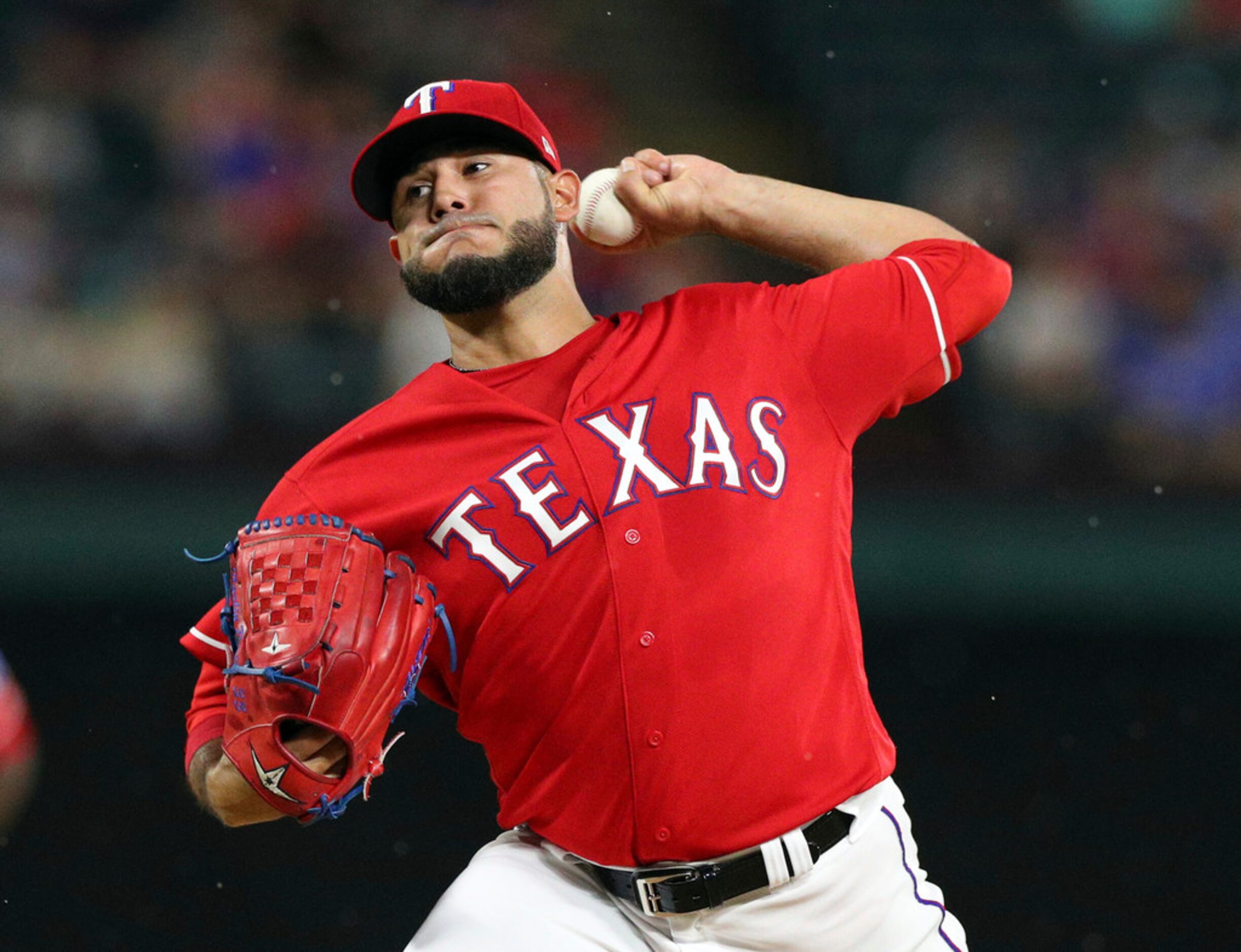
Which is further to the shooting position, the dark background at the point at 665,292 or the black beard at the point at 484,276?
the dark background at the point at 665,292

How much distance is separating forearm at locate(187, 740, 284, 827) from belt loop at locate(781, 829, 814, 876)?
75 cm

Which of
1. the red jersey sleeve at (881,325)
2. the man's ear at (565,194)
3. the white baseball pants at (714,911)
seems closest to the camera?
the white baseball pants at (714,911)

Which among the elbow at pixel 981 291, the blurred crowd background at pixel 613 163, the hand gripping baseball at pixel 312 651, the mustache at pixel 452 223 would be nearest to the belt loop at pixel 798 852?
the hand gripping baseball at pixel 312 651

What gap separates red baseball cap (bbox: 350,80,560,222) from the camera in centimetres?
250

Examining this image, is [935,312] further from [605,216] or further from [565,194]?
[565,194]

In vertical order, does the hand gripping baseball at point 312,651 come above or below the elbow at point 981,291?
below

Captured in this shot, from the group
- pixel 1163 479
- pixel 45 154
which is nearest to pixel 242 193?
pixel 45 154

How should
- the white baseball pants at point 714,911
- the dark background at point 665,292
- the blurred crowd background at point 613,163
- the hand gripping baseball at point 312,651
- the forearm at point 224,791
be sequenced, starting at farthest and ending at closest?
the blurred crowd background at point 613,163 → the dark background at point 665,292 → the white baseball pants at point 714,911 → the forearm at point 224,791 → the hand gripping baseball at point 312,651

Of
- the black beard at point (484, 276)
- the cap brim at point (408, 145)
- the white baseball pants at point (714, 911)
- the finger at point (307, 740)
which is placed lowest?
the white baseball pants at point (714, 911)

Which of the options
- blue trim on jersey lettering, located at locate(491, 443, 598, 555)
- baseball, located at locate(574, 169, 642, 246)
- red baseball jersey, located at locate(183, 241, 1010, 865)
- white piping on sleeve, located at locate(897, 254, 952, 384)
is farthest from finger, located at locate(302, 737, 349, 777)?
white piping on sleeve, located at locate(897, 254, 952, 384)

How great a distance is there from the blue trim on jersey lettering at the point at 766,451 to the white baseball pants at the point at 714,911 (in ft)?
1.66

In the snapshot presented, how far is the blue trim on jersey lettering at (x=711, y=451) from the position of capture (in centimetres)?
222

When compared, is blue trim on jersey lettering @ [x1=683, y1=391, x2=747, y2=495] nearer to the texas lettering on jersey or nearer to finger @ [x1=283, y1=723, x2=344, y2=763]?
the texas lettering on jersey

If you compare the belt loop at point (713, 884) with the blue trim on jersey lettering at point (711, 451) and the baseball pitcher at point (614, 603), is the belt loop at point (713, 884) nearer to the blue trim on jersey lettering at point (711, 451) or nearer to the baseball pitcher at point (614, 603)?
the baseball pitcher at point (614, 603)
